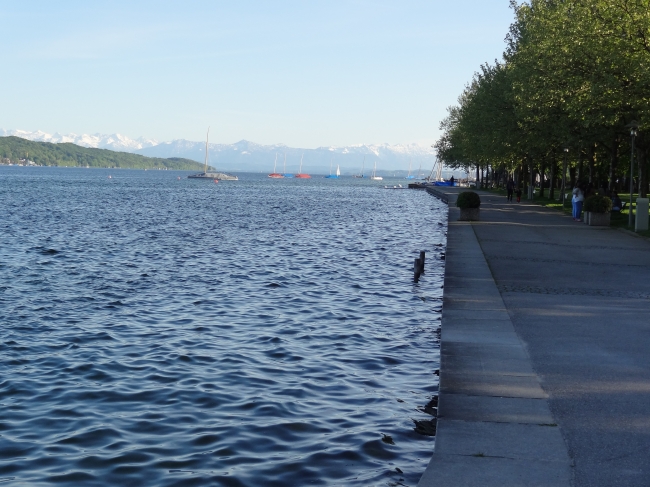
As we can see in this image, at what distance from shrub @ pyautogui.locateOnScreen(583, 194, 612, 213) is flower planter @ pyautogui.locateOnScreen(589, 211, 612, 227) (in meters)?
0.14

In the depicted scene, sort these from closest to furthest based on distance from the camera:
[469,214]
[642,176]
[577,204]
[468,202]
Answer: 1. [642,176]
2. [468,202]
3. [577,204]
4. [469,214]

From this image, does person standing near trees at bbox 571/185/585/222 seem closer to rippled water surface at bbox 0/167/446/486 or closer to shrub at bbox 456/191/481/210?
shrub at bbox 456/191/481/210

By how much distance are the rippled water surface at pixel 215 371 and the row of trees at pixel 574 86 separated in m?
10.5

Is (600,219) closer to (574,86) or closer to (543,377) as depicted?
(574,86)

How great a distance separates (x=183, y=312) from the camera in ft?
51.7

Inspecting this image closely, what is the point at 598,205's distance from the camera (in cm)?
3316

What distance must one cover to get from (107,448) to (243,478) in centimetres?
158

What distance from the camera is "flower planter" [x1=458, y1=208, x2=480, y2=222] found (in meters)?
36.7

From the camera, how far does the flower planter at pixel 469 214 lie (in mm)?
36688

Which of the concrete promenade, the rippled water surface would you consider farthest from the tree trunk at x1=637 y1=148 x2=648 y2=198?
the concrete promenade

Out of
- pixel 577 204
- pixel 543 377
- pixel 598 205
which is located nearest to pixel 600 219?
pixel 598 205

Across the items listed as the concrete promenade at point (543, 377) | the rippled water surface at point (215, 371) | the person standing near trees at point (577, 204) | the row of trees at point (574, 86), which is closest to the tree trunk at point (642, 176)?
the row of trees at point (574, 86)

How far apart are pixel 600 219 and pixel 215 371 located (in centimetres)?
2544

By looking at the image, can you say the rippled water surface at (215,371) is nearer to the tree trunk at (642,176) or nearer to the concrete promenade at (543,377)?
the concrete promenade at (543,377)
